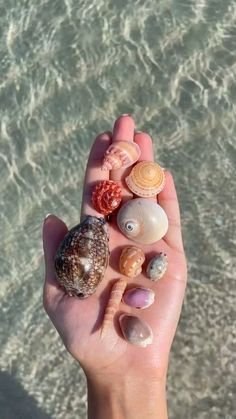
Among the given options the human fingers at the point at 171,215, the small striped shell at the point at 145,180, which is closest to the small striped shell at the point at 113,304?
the human fingers at the point at 171,215

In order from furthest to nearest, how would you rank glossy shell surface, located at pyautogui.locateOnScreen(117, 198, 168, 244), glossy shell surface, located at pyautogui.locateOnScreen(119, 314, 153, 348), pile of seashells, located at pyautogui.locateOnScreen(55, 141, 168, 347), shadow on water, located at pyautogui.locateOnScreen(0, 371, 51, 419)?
shadow on water, located at pyautogui.locateOnScreen(0, 371, 51, 419) → glossy shell surface, located at pyautogui.locateOnScreen(117, 198, 168, 244) → pile of seashells, located at pyautogui.locateOnScreen(55, 141, 168, 347) → glossy shell surface, located at pyautogui.locateOnScreen(119, 314, 153, 348)

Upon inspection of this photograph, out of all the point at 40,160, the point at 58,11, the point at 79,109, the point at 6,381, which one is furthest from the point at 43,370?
the point at 58,11

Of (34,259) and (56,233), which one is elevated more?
(56,233)

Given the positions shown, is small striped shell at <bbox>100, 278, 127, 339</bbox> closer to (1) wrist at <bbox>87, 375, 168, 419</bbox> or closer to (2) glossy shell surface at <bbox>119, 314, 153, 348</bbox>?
(2) glossy shell surface at <bbox>119, 314, 153, 348</bbox>

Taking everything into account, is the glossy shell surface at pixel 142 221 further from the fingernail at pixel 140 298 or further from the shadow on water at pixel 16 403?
the shadow on water at pixel 16 403

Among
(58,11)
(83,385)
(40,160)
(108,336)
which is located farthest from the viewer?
(58,11)

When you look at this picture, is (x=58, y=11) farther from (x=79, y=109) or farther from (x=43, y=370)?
(x=43, y=370)

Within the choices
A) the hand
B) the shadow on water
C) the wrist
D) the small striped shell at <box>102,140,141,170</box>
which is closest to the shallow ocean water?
the shadow on water
